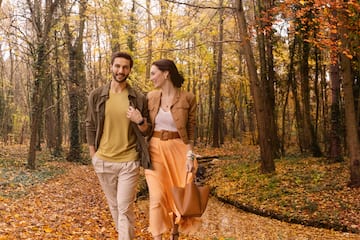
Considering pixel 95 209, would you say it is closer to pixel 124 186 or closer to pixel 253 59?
pixel 124 186

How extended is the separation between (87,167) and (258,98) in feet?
27.5

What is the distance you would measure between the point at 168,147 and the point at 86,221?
130 inches

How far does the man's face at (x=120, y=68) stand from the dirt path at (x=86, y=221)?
2423 millimetres

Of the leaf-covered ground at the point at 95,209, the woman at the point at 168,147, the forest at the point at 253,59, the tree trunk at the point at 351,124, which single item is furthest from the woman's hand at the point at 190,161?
the tree trunk at the point at 351,124

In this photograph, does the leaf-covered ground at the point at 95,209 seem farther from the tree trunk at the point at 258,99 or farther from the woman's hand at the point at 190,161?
the woman's hand at the point at 190,161

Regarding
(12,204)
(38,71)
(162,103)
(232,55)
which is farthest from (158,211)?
(232,55)

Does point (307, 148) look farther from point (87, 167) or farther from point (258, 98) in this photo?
point (87, 167)

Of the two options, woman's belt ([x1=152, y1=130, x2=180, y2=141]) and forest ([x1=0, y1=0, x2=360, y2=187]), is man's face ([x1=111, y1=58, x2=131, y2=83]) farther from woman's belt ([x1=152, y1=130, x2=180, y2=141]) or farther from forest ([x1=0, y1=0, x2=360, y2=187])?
forest ([x1=0, y1=0, x2=360, y2=187])

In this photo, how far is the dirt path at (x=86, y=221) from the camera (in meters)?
5.75

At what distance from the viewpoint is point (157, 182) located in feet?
13.8

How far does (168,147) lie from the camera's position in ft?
13.9

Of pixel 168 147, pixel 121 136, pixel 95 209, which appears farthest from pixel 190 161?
pixel 95 209

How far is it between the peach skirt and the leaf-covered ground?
1885mm

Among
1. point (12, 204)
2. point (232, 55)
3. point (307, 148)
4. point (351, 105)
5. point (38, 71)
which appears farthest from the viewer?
point (232, 55)
